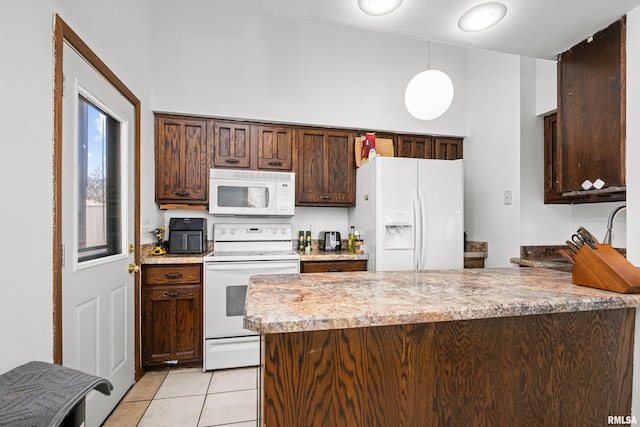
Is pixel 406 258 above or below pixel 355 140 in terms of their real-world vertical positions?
below

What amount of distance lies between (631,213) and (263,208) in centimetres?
250

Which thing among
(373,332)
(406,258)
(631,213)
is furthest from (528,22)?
(406,258)


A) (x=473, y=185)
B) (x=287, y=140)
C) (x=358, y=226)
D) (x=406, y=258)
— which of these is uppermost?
(x=287, y=140)

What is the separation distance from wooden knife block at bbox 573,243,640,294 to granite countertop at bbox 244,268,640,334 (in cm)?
3

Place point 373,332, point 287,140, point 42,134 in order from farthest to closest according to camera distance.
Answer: point 287,140 → point 42,134 → point 373,332

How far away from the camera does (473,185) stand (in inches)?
134

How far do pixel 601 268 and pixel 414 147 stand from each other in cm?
247

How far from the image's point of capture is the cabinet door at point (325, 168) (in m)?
3.16

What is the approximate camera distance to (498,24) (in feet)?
4.94

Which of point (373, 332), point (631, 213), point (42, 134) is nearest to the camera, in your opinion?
point (373, 332)

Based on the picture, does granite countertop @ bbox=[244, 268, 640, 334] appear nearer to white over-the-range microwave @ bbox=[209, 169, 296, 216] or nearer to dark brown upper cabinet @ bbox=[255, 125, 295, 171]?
white over-the-range microwave @ bbox=[209, 169, 296, 216]

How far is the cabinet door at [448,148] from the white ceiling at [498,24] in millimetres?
1853

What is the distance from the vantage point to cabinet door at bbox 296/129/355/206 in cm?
316

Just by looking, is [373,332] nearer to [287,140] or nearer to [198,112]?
[287,140]
